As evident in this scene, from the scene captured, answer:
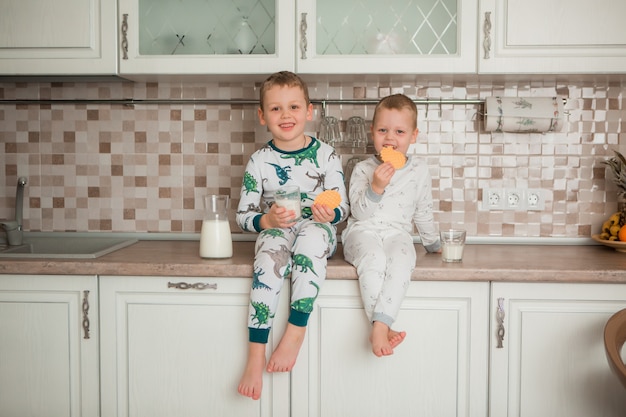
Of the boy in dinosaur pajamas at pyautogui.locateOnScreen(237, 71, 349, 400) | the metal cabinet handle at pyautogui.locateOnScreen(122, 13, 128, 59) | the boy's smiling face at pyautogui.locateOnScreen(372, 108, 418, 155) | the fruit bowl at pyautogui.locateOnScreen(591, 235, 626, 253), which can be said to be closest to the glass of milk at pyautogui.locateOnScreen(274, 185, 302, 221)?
the boy in dinosaur pajamas at pyautogui.locateOnScreen(237, 71, 349, 400)

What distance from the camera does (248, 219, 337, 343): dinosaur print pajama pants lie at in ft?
5.71

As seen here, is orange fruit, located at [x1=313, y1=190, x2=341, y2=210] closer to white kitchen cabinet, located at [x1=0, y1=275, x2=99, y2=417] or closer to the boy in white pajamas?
the boy in white pajamas

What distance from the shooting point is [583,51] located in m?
1.97

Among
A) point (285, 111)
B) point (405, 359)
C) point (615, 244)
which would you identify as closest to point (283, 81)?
point (285, 111)

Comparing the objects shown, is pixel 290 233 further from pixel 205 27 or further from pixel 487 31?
pixel 487 31

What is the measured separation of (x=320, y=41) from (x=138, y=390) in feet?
4.08

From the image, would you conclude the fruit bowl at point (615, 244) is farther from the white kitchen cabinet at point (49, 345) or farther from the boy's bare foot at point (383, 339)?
the white kitchen cabinet at point (49, 345)

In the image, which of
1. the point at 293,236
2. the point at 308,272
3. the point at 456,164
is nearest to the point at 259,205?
the point at 293,236

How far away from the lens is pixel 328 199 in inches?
73.4

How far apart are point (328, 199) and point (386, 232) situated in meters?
0.24

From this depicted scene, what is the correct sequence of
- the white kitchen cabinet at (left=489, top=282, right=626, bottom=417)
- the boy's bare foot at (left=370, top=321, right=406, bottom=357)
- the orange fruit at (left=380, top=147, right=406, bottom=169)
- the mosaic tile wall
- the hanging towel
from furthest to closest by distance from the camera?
the mosaic tile wall < the hanging towel < the orange fruit at (left=380, top=147, right=406, bottom=169) < the white kitchen cabinet at (left=489, top=282, right=626, bottom=417) < the boy's bare foot at (left=370, top=321, right=406, bottom=357)

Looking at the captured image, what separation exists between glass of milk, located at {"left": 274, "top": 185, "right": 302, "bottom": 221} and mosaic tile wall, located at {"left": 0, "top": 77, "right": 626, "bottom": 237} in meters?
0.50

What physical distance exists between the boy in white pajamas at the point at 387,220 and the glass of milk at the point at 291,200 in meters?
0.21

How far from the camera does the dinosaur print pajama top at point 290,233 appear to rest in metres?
1.75
